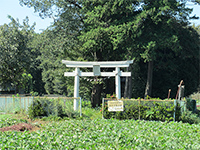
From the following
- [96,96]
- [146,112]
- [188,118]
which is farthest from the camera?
[96,96]

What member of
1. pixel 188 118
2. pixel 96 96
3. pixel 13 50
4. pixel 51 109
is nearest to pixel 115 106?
pixel 51 109

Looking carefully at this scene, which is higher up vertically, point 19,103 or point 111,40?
point 111,40

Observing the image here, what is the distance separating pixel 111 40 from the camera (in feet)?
73.9

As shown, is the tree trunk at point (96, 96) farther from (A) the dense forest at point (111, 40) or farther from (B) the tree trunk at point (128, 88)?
(B) the tree trunk at point (128, 88)

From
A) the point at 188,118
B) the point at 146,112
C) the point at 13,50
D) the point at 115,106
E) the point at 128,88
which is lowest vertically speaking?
the point at 188,118

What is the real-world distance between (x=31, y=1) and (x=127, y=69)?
34.3 ft

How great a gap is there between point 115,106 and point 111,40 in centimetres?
825

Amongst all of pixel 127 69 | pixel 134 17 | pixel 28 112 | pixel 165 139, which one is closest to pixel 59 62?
pixel 127 69

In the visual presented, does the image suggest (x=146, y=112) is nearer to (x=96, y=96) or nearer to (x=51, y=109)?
(x=51, y=109)

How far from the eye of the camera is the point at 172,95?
29.5 m

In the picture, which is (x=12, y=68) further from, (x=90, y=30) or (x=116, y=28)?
(x=116, y=28)

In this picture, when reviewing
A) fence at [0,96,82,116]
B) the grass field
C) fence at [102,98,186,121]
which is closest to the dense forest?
fence at [0,96,82,116]

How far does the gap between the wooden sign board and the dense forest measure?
22.8ft

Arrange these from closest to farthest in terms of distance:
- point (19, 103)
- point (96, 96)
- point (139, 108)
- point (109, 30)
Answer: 1. point (139, 108)
2. point (19, 103)
3. point (109, 30)
4. point (96, 96)
